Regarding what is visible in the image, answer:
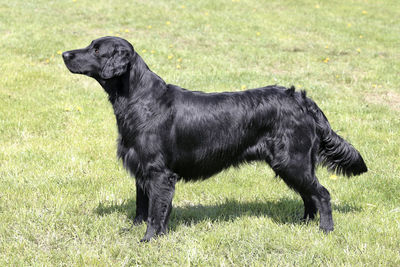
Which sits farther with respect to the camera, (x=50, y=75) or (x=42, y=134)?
(x=50, y=75)

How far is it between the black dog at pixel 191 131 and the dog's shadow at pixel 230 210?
324mm

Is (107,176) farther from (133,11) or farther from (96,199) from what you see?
(133,11)

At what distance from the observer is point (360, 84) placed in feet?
30.8

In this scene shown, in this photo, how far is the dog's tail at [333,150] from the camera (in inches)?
167

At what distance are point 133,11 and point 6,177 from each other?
967 centimetres

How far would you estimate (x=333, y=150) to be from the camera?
4328 mm

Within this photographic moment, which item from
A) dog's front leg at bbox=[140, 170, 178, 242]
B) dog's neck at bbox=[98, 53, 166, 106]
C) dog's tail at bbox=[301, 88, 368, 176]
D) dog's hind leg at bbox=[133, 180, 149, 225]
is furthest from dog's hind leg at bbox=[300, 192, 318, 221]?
dog's neck at bbox=[98, 53, 166, 106]

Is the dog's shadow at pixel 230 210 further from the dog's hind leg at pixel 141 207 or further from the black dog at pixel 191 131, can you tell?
the black dog at pixel 191 131

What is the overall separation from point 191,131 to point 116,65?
87 cm

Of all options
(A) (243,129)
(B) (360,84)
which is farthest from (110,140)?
(B) (360,84)

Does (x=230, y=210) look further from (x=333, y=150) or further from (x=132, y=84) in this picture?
(x=132, y=84)

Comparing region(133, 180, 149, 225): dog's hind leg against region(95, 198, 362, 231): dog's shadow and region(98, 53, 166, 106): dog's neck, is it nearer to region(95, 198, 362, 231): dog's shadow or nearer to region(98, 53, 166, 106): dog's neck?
region(95, 198, 362, 231): dog's shadow

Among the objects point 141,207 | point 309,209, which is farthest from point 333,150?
point 141,207

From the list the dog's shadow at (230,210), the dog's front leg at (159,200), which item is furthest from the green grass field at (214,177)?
the dog's front leg at (159,200)
